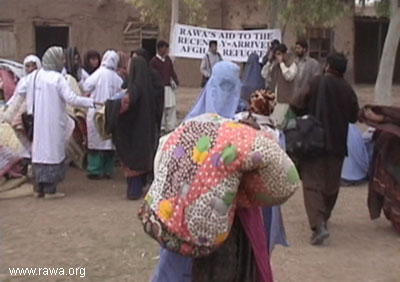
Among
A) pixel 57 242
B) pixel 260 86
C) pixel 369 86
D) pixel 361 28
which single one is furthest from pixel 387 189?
pixel 361 28

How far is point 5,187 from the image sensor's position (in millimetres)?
7828

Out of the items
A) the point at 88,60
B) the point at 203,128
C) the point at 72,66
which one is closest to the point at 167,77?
the point at 88,60

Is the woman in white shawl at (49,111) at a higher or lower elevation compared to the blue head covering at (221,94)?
lower

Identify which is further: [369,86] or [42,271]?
[369,86]

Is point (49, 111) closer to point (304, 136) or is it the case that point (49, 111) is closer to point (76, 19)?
point (304, 136)

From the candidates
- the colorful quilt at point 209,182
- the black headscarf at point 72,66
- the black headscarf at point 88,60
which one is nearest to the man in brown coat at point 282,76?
the black headscarf at point 88,60

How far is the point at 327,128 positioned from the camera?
18.5 ft

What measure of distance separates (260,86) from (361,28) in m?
16.1

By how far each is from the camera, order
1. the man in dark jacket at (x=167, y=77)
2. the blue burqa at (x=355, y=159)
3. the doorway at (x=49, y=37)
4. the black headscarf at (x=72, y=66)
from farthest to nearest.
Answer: the doorway at (x=49, y=37) < the man in dark jacket at (x=167, y=77) < the black headscarf at (x=72, y=66) < the blue burqa at (x=355, y=159)

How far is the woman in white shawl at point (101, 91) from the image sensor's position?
8.16 metres

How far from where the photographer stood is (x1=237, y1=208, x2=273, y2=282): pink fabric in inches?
129

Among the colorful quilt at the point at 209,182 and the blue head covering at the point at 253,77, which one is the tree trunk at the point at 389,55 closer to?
the blue head covering at the point at 253,77

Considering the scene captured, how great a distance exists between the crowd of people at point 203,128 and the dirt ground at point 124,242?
10.0 inches

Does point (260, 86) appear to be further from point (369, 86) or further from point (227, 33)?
point (369, 86)
